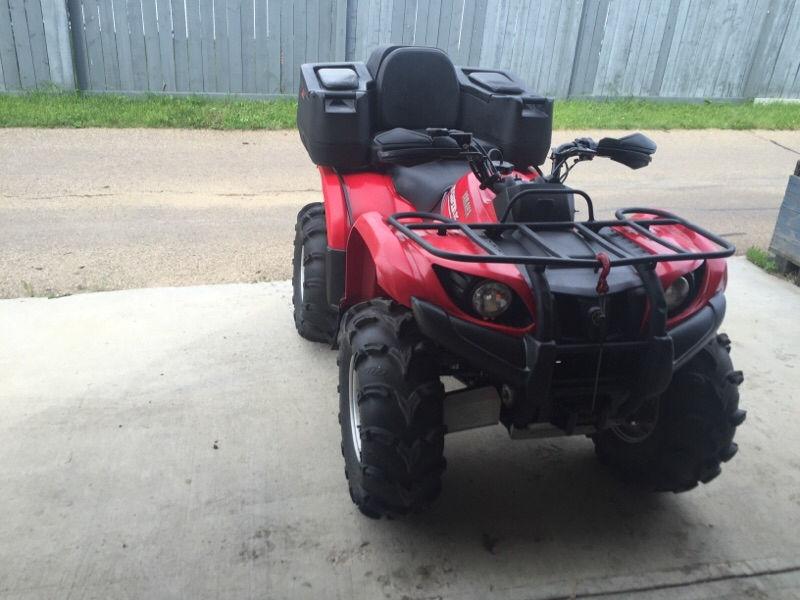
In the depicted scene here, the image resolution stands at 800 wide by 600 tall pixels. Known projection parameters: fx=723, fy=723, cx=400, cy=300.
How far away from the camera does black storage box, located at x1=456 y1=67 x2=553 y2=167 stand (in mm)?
3906

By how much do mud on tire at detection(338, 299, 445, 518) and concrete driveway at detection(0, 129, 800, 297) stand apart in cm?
275

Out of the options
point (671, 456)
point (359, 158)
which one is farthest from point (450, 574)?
point (359, 158)

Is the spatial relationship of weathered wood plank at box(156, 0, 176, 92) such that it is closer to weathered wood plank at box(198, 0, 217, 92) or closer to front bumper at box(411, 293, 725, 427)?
weathered wood plank at box(198, 0, 217, 92)

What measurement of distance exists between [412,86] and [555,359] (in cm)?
228

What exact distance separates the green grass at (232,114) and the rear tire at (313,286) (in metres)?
5.39

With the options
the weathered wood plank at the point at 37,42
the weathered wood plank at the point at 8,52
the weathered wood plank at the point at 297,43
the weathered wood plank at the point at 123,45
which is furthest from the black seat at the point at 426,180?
the weathered wood plank at the point at 8,52

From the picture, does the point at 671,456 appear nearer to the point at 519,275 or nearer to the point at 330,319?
the point at 519,275

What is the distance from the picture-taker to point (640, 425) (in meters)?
2.89

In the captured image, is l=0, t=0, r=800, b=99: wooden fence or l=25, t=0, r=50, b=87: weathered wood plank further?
l=0, t=0, r=800, b=99: wooden fence

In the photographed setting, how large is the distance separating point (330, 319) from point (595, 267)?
6.42ft

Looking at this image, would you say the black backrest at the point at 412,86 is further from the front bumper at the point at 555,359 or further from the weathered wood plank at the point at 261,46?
the weathered wood plank at the point at 261,46

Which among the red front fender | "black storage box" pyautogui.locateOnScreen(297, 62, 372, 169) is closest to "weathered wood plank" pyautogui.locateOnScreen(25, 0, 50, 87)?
"black storage box" pyautogui.locateOnScreen(297, 62, 372, 169)

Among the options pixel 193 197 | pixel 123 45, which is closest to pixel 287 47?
pixel 123 45

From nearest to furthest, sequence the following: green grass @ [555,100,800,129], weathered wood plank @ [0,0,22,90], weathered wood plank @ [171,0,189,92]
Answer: weathered wood plank @ [0,0,22,90] < weathered wood plank @ [171,0,189,92] < green grass @ [555,100,800,129]
